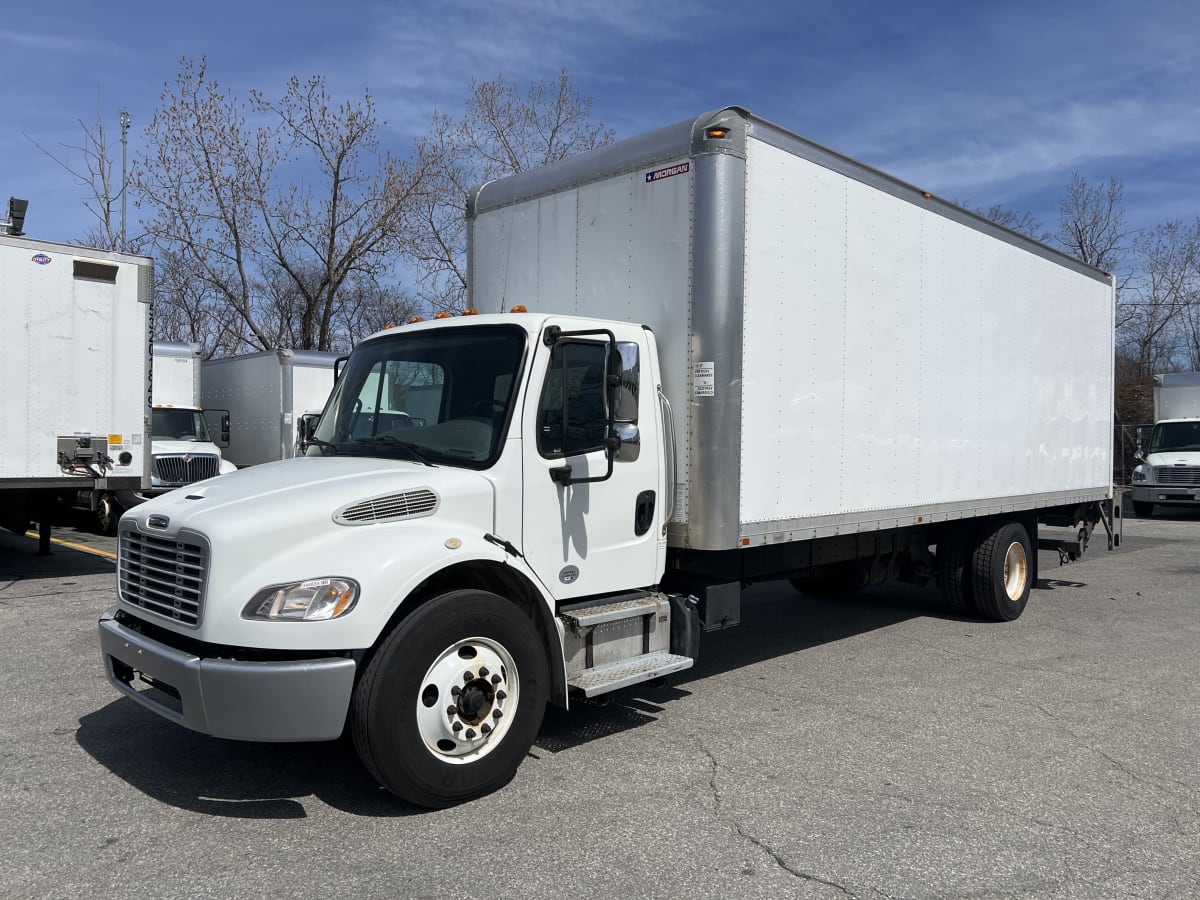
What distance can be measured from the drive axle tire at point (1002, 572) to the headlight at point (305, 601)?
693cm

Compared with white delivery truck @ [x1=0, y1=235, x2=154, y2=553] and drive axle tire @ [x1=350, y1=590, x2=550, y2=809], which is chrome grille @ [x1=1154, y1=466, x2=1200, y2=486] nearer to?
Result: white delivery truck @ [x1=0, y1=235, x2=154, y2=553]

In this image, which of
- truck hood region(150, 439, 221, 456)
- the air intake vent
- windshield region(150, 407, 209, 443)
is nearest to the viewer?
the air intake vent

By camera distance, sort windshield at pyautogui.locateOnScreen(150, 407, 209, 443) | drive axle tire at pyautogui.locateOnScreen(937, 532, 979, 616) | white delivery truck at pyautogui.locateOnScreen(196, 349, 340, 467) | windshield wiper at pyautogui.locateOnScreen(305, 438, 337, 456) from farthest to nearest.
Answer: white delivery truck at pyautogui.locateOnScreen(196, 349, 340, 467), windshield at pyautogui.locateOnScreen(150, 407, 209, 443), drive axle tire at pyautogui.locateOnScreen(937, 532, 979, 616), windshield wiper at pyautogui.locateOnScreen(305, 438, 337, 456)

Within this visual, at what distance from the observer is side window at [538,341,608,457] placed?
521 centimetres

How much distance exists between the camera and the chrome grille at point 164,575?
14.3 feet

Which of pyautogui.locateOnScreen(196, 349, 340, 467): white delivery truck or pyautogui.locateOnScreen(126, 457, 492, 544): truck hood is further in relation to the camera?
pyautogui.locateOnScreen(196, 349, 340, 467): white delivery truck

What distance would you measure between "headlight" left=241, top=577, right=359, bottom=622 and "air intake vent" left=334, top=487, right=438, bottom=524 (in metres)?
0.34

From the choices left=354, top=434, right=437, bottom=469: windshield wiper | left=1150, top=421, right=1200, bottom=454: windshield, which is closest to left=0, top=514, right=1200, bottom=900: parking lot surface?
left=354, top=434, right=437, bottom=469: windshield wiper

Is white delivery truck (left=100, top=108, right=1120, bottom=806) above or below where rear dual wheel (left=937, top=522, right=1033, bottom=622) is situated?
above

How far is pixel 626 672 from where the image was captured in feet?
17.8

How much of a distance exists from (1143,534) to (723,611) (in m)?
16.3

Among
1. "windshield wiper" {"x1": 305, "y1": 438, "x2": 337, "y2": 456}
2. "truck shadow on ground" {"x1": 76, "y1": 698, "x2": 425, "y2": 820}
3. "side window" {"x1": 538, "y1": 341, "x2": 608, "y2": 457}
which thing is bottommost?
"truck shadow on ground" {"x1": 76, "y1": 698, "x2": 425, "y2": 820}

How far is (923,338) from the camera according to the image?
25.4 feet

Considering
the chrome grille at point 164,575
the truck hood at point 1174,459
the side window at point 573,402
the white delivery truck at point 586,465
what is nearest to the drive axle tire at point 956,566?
the white delivery truck at point 586,465
